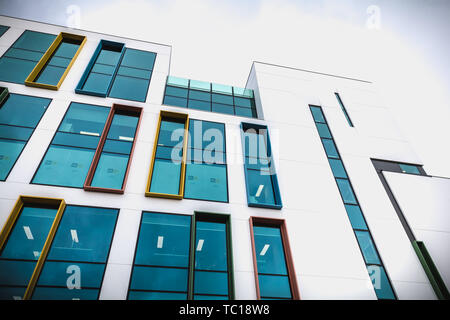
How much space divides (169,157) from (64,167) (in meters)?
A: 4.93

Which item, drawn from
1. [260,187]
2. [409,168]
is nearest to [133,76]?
[260,187]

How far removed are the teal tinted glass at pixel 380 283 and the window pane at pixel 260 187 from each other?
5.67 meters

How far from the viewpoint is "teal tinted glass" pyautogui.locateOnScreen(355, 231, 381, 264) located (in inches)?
496

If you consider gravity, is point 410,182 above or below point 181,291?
above

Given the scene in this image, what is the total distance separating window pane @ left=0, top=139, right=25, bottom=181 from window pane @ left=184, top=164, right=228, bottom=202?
779 cm

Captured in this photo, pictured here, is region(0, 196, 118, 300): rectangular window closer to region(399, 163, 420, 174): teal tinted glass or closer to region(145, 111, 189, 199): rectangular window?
region(145, 111, 189, 199): rectangular window

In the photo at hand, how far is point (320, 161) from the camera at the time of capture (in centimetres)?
1593

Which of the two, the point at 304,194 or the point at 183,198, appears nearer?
the point at 183,198

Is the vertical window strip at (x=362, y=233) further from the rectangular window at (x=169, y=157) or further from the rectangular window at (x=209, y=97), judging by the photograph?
the rectangular window at (x=169, y=157)

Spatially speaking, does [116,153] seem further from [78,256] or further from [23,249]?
[23,249]

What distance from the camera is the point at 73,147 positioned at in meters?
12.8

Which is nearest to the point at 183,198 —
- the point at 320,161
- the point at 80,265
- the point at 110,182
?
the point at 110,182
